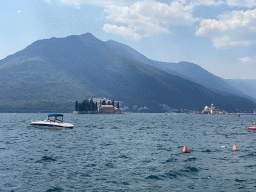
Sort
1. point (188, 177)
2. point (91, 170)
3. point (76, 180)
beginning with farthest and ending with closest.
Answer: point (91, 170)
point (188, 177)
point (76, 180)

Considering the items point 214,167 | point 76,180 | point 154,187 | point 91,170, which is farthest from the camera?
point 214,167

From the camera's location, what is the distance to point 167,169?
23672 mm

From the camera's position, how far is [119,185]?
18.6 metres

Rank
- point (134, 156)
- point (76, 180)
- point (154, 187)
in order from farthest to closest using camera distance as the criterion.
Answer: point (134, 156) < point (76, 180) < point (154, 187)

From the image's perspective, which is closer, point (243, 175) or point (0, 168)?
point (243, 175)

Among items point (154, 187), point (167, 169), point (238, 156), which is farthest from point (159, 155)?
point (154, 187)

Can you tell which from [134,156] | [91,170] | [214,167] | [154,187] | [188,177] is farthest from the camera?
[134,156]

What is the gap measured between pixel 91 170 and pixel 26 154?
481 inches

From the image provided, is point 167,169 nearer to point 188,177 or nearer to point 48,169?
point 188,177

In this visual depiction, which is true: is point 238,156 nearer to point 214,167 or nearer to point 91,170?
point 214,167

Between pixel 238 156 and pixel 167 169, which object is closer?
pixel 167 169

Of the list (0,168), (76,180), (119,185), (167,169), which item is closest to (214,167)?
(167,169)

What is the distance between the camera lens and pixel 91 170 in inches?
901

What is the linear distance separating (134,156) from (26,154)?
43.5 ft
